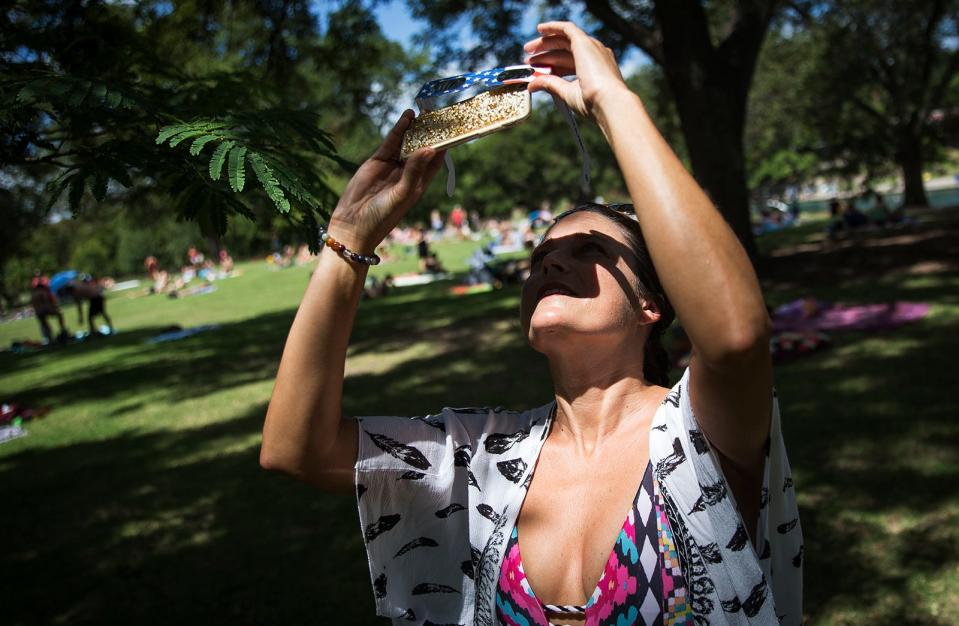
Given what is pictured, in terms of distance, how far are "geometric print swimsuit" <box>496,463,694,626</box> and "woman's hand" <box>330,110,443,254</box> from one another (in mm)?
912

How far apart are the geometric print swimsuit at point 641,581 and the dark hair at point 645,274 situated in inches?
18.1

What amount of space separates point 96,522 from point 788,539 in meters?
6.40

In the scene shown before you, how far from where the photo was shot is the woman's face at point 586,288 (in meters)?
1.88

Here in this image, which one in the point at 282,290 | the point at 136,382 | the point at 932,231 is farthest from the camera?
the point at 282,290

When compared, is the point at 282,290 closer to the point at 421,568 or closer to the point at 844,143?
the point at 844,143

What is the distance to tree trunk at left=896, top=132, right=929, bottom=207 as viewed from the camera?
27672 millimetres

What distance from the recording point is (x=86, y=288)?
71.9 feet

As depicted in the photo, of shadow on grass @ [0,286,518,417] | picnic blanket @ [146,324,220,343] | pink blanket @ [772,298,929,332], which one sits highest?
picnic blanket @ [146,324,220,343]

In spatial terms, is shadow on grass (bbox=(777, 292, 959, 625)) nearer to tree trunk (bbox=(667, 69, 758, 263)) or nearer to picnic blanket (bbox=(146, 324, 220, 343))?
tree trunk (bbox=(667, 69, 758, 263))

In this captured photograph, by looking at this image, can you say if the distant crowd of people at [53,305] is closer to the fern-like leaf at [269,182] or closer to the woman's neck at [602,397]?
the fern-like leaf at [269,182]

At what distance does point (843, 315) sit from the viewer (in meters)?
10.3

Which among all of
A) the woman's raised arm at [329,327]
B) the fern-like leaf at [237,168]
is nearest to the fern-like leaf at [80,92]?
the fern-like leaf at [237,168]

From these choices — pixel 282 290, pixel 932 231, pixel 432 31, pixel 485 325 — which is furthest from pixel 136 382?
pixel 932 231

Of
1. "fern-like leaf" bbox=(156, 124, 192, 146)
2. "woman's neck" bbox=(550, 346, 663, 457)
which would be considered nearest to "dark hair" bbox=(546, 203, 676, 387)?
"woman's neck" bbox=(550, 346, 663, 457)
